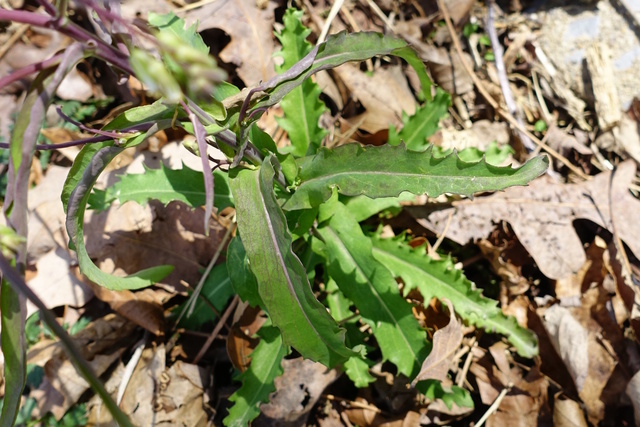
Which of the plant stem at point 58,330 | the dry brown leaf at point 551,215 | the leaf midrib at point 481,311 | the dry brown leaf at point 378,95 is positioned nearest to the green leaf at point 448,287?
the leaf midrib at point 481,311

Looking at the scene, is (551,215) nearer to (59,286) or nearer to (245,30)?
(245,30)

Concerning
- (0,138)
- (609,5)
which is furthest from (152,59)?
(609,5)

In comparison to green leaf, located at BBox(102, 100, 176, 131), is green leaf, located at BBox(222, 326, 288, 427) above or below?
below

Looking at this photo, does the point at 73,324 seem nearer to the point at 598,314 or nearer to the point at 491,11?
the point at 598,314

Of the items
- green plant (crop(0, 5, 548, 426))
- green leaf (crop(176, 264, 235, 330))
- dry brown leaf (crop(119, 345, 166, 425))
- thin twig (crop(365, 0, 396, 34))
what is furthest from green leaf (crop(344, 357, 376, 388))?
thin twig (crop(365, 0, 396, 34))

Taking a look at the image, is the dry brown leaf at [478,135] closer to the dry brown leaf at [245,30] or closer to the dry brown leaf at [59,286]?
the dry brown leaf at [245,30]

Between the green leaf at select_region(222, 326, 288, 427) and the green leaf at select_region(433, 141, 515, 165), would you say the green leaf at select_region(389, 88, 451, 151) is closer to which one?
the green leaf at select_region(433, 141, 515, 165)
